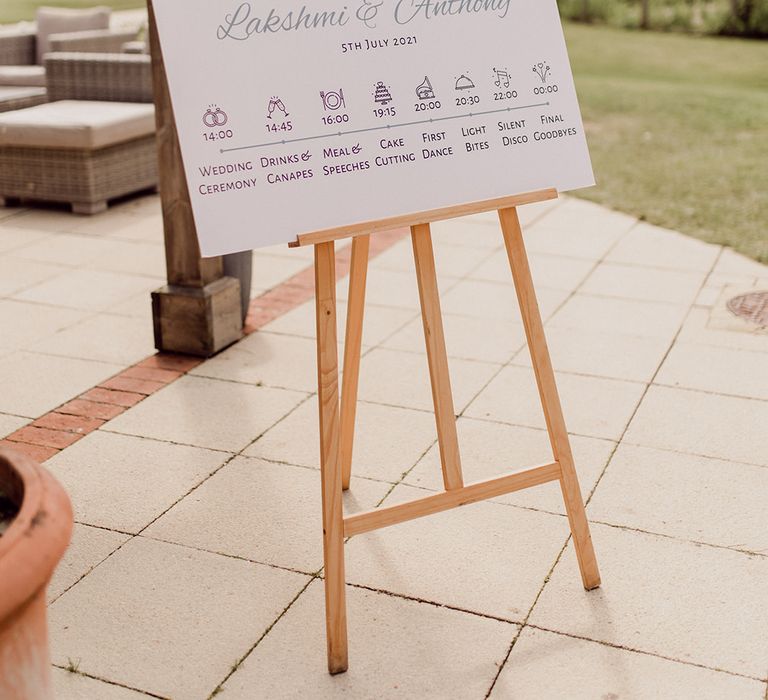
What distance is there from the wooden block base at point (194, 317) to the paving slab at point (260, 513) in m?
1.06

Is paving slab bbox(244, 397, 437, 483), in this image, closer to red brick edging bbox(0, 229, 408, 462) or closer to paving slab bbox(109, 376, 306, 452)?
paving slab bbox(109, 376, 306, 452)

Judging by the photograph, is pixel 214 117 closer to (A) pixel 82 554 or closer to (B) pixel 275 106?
(B) pixel 275 106

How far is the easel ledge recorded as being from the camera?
2486 millimetres

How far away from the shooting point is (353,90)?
2547mm

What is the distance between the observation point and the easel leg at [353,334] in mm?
2949

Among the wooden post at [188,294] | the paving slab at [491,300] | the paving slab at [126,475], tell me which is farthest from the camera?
the paving slab at [491,300]

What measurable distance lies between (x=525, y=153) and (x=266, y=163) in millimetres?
712

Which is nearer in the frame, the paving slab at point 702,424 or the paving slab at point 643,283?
the paving slab at point 702,424

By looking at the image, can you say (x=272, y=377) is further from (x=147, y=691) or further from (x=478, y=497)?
(x=147, y=691)

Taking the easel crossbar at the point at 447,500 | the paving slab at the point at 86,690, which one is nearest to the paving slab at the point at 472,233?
the easel crossbar at the point at 447,500

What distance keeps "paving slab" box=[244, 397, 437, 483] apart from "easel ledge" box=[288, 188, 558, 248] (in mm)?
1135

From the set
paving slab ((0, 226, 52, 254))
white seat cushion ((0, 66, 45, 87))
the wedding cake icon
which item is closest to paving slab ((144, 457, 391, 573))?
the wedding cake icon

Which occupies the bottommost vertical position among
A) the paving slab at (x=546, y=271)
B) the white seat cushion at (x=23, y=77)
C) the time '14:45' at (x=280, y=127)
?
the paving slab at (x=546, y=271)

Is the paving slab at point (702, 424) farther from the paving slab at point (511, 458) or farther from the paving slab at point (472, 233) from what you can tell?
the paving slab at point (472, 233)
